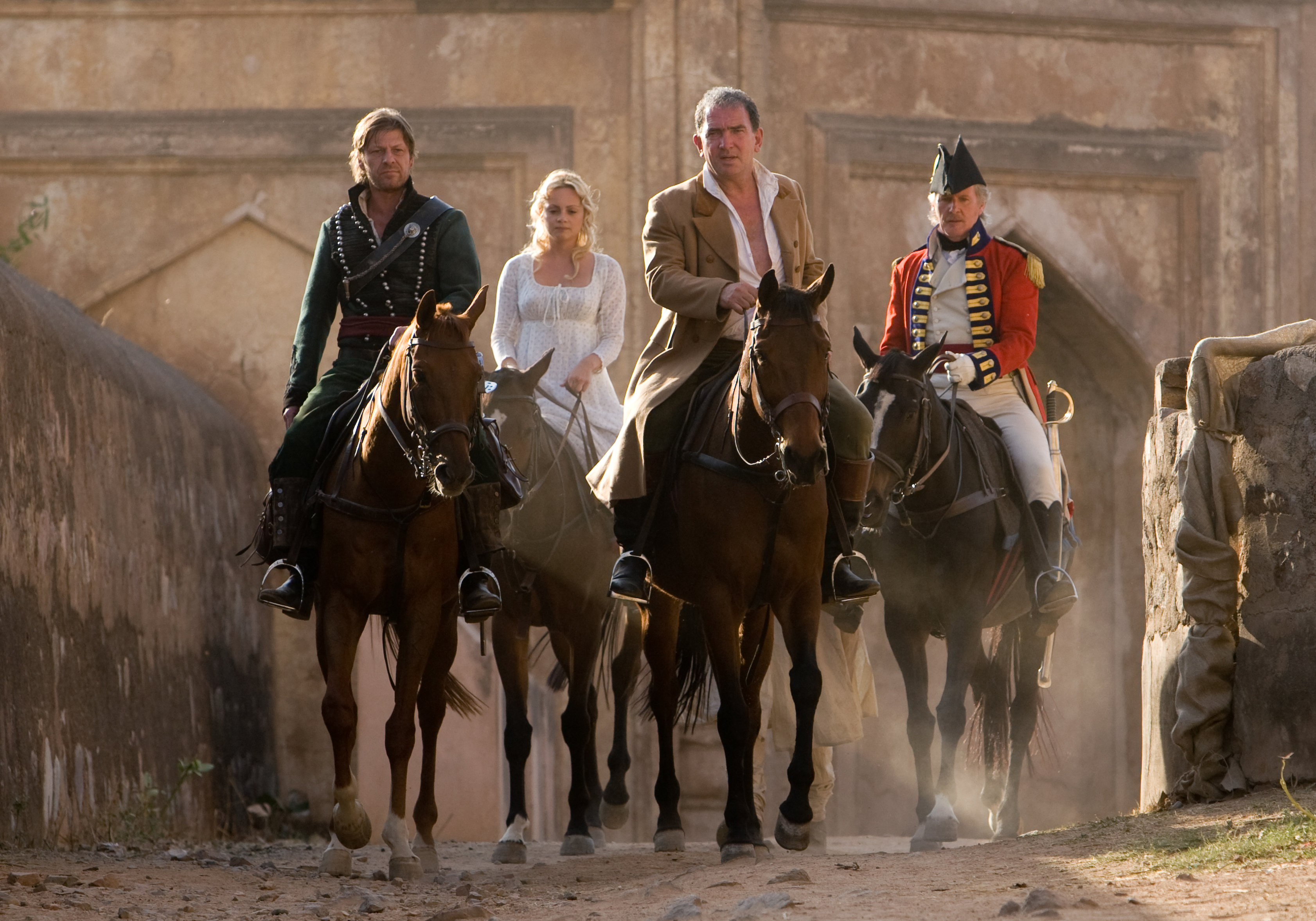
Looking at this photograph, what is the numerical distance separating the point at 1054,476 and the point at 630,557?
303 cm

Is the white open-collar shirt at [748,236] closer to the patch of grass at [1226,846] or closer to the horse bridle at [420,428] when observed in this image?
the horse bridle at [420,428]

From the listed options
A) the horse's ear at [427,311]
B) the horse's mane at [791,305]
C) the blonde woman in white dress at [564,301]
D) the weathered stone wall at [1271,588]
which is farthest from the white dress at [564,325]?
the weathered stone wall at [1271,588]

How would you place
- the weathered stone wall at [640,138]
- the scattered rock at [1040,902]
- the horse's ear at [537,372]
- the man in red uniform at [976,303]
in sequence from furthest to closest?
the weathered stone wall at [640,138] < the man in red uniform at [976,303] < the horse's ear at [537,372] < the scattered rock at [1040,902]

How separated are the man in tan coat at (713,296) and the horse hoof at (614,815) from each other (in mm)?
2767

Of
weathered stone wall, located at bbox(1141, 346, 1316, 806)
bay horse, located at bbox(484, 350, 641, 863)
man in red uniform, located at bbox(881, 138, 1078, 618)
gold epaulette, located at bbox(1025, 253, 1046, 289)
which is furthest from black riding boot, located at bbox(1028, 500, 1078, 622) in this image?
bay horse, located at bbox(484, 350, 641, 863)

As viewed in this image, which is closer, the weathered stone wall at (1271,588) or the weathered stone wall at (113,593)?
the weathered stone wall at (1271,588)

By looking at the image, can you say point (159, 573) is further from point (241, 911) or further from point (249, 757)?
point (241, 911)

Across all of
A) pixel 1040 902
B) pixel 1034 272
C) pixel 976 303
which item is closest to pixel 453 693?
pixel 976 303

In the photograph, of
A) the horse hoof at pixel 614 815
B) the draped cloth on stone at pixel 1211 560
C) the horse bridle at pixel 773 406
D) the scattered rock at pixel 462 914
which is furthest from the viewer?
the horse hoof at pixel 614 815

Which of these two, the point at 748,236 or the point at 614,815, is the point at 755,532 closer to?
the point at 748,236

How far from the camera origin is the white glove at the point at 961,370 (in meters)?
9.03

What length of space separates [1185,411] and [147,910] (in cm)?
462

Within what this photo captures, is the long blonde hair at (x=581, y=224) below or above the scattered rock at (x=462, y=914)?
above

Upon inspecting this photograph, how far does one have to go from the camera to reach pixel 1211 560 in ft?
22.7
